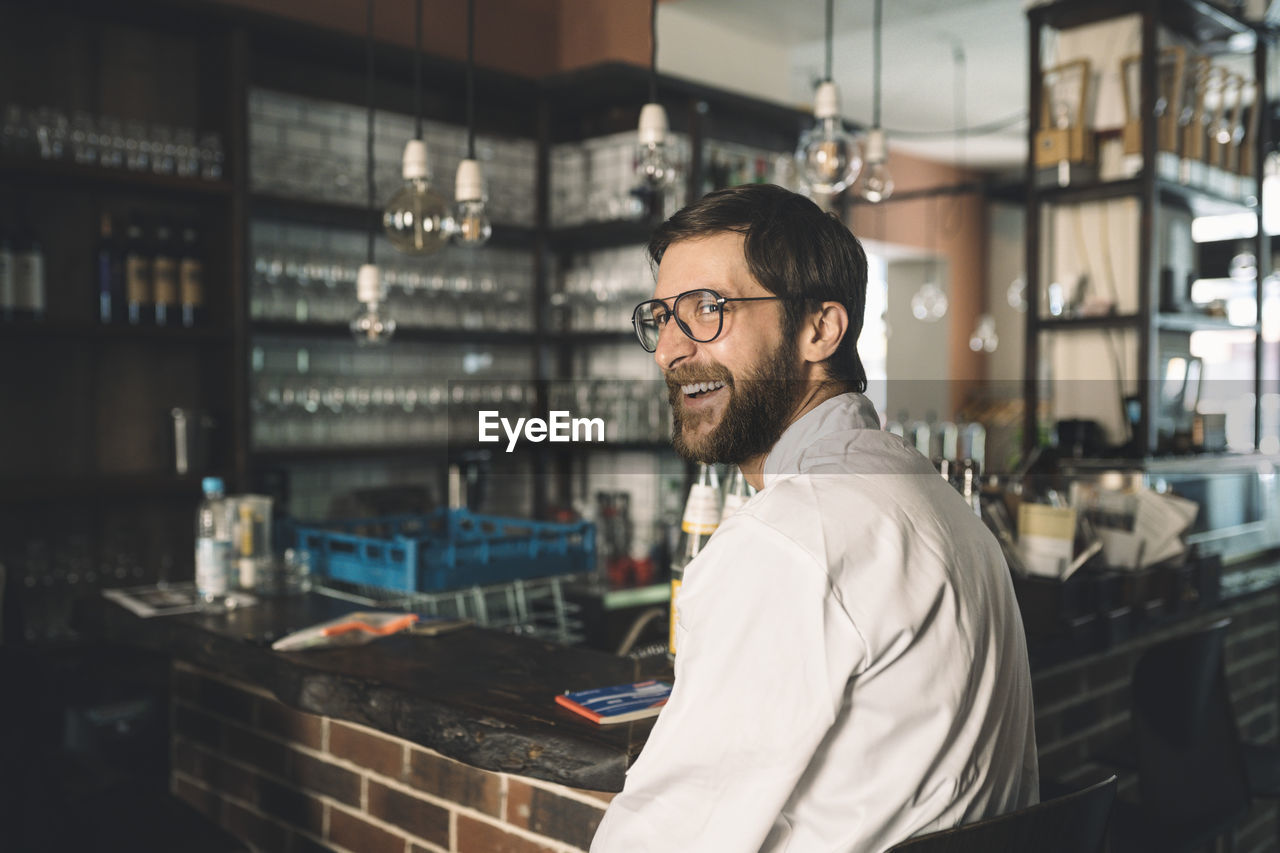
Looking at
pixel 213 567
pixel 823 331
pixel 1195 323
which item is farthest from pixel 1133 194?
pixel 213 567

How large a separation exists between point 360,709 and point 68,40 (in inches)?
116

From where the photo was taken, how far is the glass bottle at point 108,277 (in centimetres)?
357

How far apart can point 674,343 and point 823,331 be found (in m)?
0.19

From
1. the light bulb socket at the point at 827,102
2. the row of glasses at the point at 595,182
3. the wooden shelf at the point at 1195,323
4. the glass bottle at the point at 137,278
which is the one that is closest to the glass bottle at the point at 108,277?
the glass bottle at the point at 137,278

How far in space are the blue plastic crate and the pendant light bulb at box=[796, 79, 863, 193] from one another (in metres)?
1.11

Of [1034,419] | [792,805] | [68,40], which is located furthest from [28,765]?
[1034,419]

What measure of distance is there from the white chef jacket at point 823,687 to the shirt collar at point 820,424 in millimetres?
143

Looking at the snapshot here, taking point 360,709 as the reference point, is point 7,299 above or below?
above

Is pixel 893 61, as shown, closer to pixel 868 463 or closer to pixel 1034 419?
pixel 1034 419

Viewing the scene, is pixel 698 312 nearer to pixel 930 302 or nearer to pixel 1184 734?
pixel 1184 734

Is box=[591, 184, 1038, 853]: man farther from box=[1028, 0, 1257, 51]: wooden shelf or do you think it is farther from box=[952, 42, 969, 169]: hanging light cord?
box=[952, 42, 969, 169]: hanging light cord

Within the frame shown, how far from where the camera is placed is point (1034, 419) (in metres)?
4.30

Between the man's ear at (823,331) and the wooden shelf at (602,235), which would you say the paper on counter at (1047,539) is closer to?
the man's ear at (823,331)

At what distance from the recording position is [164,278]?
12.1 feet
